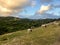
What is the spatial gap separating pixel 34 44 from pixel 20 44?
10.00 feet

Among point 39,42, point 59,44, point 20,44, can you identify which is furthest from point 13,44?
point 59,44

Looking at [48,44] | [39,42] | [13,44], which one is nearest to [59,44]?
[48,44]

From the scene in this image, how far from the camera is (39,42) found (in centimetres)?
4094

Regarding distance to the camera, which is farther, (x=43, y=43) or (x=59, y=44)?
(x=43, y=43)

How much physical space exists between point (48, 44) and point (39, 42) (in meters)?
2.71

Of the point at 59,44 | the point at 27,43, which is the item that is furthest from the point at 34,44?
the point at 59,44

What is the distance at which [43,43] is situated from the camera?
3994 cm

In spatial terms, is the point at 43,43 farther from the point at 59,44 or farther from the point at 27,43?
the point at 59,44

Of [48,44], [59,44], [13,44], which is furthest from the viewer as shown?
[13,44]

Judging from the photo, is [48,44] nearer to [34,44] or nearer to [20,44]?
[34,44]

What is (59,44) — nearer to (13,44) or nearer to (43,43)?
(43,43)

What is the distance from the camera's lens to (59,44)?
3334 centimetres

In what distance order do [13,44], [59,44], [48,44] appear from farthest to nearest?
1. [13,44]
2. [48,44]
3. [59,44]

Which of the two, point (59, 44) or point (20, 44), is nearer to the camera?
point (59, 44)
